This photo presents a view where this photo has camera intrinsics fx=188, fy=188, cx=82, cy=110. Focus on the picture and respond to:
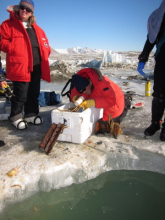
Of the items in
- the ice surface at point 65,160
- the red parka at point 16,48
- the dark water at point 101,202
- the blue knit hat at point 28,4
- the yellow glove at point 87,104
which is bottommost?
the dark water at point 101,202

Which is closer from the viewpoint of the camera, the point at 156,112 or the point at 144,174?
the point at 144,174

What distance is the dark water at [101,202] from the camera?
60.7 inches

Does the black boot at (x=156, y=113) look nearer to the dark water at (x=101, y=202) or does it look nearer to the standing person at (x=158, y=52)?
the standing person at (x=158, y=52)

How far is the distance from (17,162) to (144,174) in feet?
4.54

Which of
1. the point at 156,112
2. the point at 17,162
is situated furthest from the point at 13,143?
the point at 156,112

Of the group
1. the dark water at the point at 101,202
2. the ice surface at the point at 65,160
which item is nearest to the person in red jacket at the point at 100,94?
the ice surface at the point at 65,160

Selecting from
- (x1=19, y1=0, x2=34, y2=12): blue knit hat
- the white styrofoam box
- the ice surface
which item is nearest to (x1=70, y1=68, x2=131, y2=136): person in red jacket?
the white styrofoam box

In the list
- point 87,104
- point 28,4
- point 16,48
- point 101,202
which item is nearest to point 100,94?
point 87,104

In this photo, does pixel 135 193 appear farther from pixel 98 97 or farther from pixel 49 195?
pixel 98 97

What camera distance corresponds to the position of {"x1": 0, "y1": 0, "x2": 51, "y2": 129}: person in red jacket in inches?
104

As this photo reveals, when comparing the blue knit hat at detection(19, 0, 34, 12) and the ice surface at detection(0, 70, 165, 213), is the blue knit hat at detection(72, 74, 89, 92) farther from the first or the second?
the blue knit hat at detection(19, 0, 34, 12)

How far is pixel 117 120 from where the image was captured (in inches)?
117

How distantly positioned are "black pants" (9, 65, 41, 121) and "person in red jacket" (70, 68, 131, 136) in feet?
2.27

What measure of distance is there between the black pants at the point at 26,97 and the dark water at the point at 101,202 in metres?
1.56
